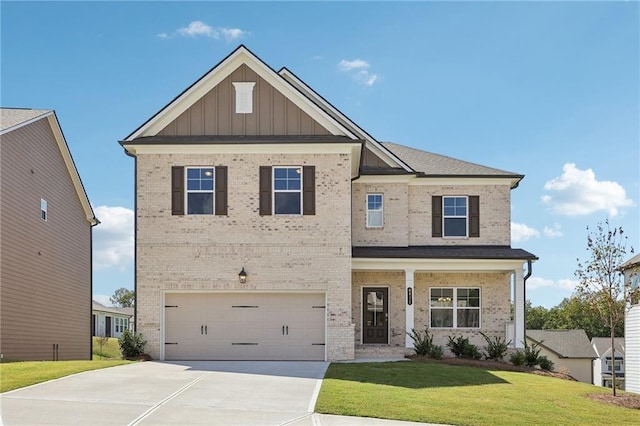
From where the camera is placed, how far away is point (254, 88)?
70.4 feet

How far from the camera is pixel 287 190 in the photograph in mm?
20953

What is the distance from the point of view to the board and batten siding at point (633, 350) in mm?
30406

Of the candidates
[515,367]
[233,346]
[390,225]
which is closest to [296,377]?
[233,346]

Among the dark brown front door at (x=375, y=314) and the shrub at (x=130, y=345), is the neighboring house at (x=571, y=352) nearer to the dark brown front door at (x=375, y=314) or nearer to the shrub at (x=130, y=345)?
the dark brown front door at (x=375, y=314)

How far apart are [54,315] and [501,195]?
17125 mm

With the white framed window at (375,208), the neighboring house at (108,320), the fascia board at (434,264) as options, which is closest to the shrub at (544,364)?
the fascia board at (434,264)

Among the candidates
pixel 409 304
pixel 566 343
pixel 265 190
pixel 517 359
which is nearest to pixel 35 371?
pixel 265 190

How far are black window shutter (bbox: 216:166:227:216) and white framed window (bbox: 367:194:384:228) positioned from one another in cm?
625

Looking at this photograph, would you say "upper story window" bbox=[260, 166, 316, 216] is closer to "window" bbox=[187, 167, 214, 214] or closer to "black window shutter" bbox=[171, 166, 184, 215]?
"window" bbox=[187, 167, 214, 214]

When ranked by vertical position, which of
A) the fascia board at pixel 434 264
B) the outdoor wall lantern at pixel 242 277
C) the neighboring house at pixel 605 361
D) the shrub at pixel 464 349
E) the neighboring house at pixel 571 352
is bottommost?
the neighboring house at pixel 605 361

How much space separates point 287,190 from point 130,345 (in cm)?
634

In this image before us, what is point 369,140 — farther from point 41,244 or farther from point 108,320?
point 108,320

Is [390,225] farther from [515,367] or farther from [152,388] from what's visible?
[152,388]

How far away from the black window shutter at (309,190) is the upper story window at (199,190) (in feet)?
7.65
